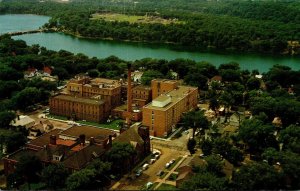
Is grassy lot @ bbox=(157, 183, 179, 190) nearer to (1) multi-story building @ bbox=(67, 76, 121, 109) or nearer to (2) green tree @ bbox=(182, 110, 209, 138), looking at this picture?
(2) green tree @ bbox=(182, 110, 209, 138)

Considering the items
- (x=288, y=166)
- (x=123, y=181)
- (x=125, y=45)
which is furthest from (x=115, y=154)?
(x=125, y=45)

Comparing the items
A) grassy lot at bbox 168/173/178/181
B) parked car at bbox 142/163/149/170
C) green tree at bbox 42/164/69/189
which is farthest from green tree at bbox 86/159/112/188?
grassy lot at bbox 168/173/178/181

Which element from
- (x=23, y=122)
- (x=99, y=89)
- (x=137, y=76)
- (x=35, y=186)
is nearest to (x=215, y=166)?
(x=35, y=186)

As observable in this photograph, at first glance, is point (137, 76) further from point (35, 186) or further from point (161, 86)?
point (35, 186)

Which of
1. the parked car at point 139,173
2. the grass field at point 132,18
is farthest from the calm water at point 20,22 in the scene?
the parked car at point 139,173

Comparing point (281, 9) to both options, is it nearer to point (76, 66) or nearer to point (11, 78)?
point (76, 66)

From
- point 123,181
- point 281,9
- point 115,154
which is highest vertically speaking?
point 281,9
